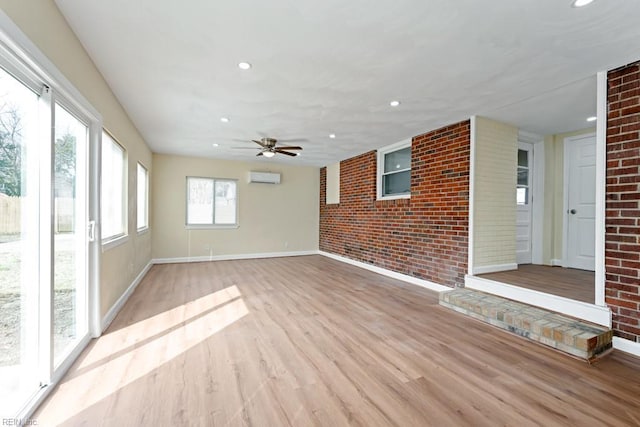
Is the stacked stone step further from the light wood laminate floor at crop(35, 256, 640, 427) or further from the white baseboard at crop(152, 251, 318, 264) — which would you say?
the white baseboard at crop(152, 251, 318, 264)

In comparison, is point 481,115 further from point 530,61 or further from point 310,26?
point 310,26

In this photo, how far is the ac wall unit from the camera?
6732 millimetres

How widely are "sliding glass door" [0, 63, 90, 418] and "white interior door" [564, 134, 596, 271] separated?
632 centimetres

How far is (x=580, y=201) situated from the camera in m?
4.28

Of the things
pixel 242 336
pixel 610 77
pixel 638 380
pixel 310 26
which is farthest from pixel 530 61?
pixel 242 336

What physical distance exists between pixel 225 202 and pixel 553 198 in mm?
6621

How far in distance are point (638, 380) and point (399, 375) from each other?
5.40 feet

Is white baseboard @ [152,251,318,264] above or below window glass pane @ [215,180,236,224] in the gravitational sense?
below

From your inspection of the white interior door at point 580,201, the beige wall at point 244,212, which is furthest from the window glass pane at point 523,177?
the beige wall at point 244,212

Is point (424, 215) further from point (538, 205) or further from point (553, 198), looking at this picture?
point (553, 198)

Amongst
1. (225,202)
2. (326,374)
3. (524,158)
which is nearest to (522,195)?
(524,158)

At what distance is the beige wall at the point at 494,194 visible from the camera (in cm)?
370

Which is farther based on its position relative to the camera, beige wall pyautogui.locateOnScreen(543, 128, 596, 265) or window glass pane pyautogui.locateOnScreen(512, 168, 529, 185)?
window glass pane pyautogui.locateOnScreen(512, 168, 529, 185)

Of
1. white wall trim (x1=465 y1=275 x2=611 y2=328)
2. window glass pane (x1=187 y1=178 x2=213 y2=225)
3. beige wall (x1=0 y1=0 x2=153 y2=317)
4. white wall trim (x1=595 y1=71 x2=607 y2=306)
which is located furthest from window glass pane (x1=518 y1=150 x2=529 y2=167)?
window glass pane (x1=187 y1=178 x2=213 y2=225)
